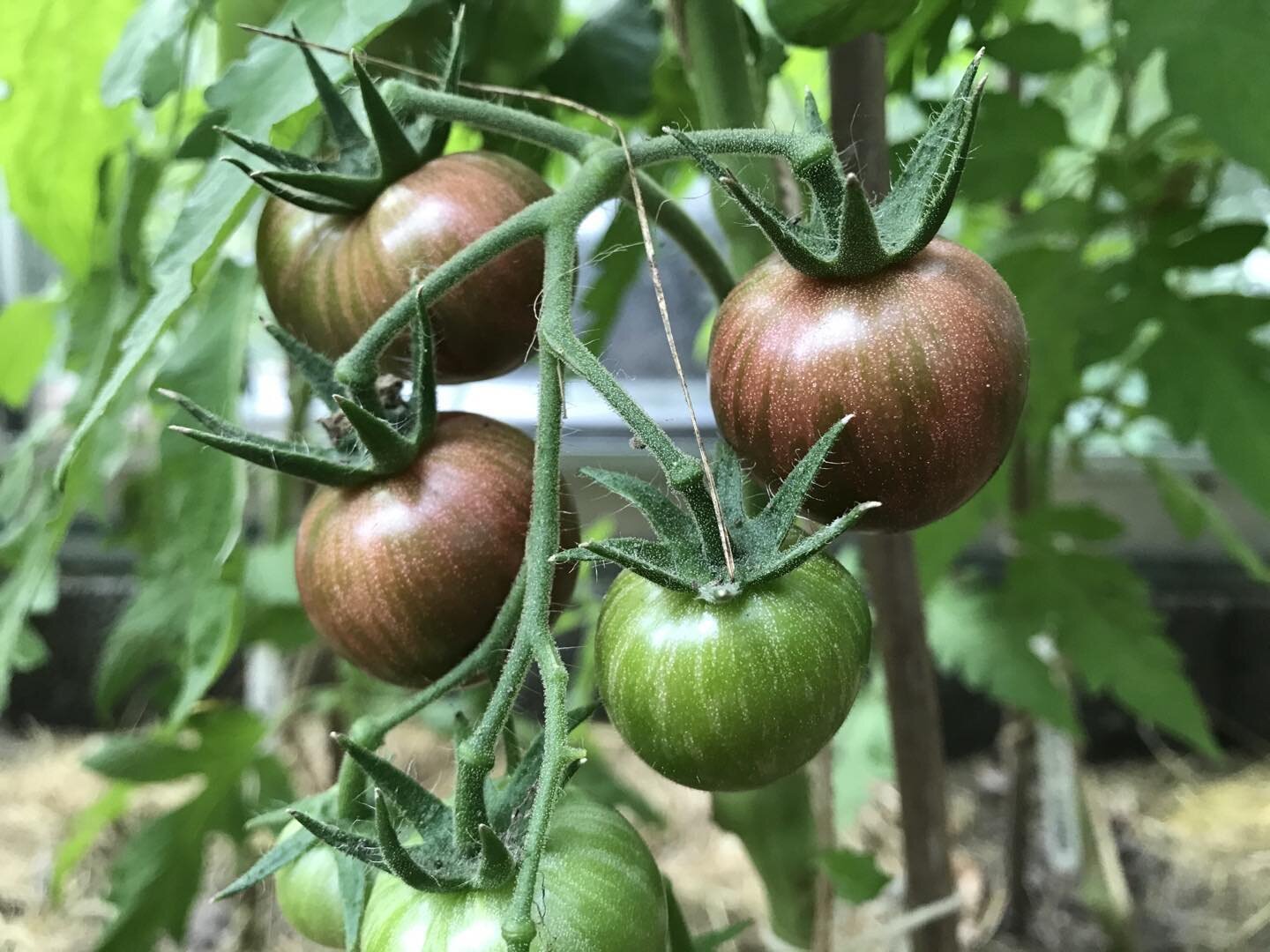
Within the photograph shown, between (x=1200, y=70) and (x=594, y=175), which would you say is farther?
(x=1200, y=70)

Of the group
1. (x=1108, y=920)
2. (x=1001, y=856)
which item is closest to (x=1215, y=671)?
(x=1001, y=856)

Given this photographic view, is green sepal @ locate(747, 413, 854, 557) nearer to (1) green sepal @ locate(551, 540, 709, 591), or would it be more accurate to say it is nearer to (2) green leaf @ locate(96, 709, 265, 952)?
(1) green sepal @ locate(551, 540, 709, 591)

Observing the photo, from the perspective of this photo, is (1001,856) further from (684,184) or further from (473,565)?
(473,565)

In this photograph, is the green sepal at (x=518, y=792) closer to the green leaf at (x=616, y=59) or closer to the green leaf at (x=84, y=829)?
the green leaf at (x=616, y=59)

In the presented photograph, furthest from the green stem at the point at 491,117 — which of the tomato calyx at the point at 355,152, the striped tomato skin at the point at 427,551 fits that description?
the striped tomato skin at the point at 427,551

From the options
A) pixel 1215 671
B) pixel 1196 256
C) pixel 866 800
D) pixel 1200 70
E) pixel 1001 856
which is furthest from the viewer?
pixel 1215 671
